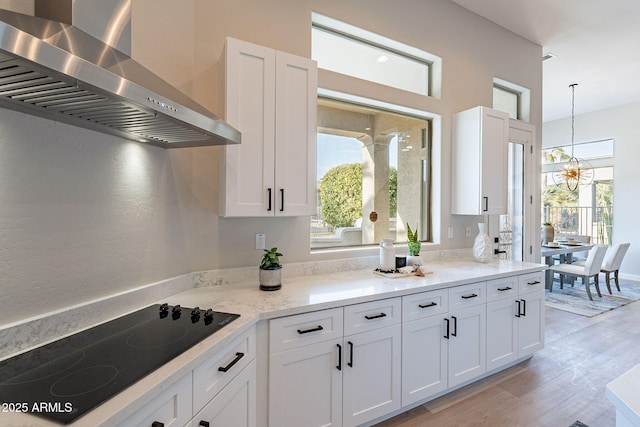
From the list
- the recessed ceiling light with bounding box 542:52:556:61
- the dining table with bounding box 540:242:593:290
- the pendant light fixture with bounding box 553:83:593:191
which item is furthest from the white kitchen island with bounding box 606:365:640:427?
the pendant light fixture with bounding box 553:83:593:191

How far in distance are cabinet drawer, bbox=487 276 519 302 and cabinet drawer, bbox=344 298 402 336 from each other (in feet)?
3.26

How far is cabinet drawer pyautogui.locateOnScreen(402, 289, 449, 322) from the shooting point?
2105mm

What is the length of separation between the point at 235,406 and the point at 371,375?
906 millimetres

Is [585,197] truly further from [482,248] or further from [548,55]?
[482,248]

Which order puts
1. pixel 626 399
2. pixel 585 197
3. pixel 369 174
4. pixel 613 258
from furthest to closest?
pixel 585 197
pixel 613 258
pixel 369 174
pixel 626 399

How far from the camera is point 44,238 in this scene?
129cm

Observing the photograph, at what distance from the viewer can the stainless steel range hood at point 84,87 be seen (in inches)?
31.4

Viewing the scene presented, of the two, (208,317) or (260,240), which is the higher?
A: (260,240)

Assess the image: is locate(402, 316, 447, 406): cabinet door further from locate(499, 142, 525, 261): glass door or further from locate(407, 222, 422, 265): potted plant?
locate(499, 142, 525, 261): glass door

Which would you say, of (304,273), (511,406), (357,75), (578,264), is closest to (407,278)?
(304,273)

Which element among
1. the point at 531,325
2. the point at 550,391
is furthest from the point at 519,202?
the point at 550,391

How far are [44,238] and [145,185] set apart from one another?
58 cm

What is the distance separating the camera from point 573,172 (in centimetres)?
564

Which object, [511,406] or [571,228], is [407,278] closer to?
[511,406]
